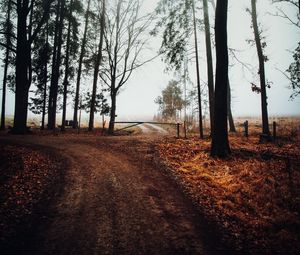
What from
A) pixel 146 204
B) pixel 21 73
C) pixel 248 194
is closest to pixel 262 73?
pixel 248 194

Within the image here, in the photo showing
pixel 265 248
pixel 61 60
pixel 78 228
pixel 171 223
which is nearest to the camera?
pixel 265 248

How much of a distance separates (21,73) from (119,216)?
619 inches

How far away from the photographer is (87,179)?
815 centimetres

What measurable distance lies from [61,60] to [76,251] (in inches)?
920

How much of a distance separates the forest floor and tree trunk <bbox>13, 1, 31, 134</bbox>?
786 cm

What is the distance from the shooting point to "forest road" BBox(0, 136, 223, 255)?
4738 mm

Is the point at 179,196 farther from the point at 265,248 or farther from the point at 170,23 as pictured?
the point at 170,23

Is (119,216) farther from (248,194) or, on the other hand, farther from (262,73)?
(262,73)

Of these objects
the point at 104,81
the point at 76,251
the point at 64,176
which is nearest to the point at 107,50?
the point at 104,81

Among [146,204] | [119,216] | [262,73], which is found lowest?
[119,216]

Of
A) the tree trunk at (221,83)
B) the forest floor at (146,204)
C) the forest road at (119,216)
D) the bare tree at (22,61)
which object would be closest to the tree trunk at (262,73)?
the forest floor at (146,204)

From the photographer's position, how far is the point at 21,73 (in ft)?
58.3

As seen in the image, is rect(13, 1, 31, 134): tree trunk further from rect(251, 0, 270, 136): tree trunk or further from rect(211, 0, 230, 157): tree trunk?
rect(251, 0, 270, 136): tree trunk

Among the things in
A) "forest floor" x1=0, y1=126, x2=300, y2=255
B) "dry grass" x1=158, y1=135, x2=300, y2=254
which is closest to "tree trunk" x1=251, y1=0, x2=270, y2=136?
"dry grass" x1=158, y1=135, x2=300, y2=254
